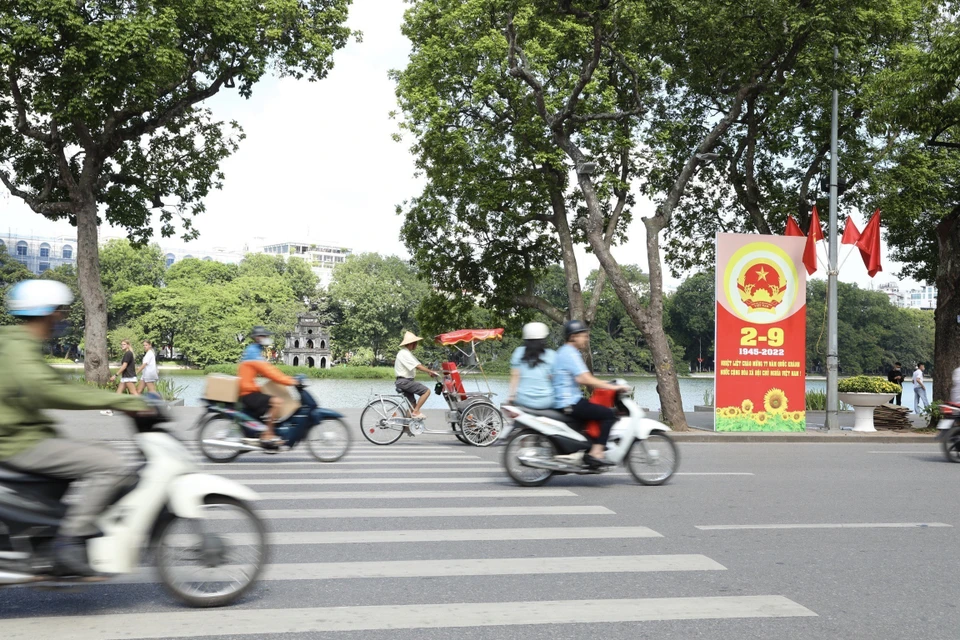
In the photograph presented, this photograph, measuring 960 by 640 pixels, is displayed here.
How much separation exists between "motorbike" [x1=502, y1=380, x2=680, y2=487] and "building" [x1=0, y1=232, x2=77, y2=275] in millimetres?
167547

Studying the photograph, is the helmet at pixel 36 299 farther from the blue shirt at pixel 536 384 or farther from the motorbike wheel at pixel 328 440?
the motorbike wheel at pixel 328 440

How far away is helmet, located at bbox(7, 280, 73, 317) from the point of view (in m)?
4.61

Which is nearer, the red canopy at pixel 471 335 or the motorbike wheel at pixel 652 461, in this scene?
the motorbike wheel at pixel 652 461

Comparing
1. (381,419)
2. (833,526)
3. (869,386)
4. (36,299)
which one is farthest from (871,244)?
(36,299)

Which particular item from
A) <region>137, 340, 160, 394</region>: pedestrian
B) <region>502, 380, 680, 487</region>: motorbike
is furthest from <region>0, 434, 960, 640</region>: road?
<region>137, 340, 160, 394</region>: pedestrian

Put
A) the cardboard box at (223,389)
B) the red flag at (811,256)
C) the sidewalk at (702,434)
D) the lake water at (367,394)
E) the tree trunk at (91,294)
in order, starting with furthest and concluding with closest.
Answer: the lake water at (367,394), the tree trunk at (91,294), the red flag at (811,256), the sidewalk at (702,434), the cardboard box at (223,389)

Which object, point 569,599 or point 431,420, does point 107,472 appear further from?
point 431,420

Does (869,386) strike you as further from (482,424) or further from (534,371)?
(534,371)

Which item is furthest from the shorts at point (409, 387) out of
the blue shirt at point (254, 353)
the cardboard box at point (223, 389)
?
the cardboard box at point (223, 389)

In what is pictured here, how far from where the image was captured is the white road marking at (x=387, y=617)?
446cm

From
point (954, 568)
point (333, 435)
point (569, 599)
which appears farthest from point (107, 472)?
point (333, 435)

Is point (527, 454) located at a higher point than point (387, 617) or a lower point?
higher

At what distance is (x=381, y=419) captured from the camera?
15.0 m

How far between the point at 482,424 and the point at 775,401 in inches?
285
